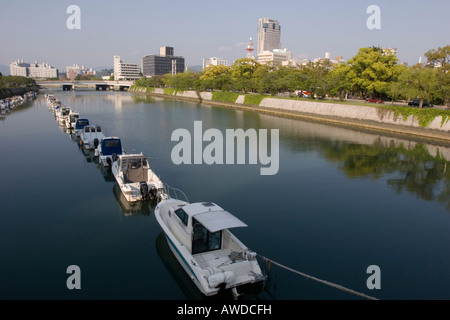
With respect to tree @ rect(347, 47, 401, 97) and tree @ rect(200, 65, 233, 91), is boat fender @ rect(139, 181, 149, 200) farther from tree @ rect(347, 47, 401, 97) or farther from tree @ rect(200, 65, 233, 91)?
tree @ rect(200, 65, 233, 91)

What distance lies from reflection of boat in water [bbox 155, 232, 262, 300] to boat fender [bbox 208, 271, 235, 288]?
0.79 m

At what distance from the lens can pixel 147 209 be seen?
50.3 ft

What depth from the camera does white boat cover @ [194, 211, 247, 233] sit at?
948cm

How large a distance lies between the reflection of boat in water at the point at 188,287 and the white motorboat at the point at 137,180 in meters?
4.55

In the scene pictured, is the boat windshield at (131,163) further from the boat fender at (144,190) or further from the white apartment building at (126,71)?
the white apartment building at (126,71)

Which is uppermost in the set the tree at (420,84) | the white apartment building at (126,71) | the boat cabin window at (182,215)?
the white apartment building at (126,71)

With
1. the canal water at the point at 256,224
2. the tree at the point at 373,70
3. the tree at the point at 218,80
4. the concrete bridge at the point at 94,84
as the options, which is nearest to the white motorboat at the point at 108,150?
the canal water at the point at 256,224

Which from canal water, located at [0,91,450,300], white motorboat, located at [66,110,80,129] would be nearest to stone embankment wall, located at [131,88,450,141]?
canal water, located at [0,91,450,300]

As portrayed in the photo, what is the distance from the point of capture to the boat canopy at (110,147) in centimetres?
2205

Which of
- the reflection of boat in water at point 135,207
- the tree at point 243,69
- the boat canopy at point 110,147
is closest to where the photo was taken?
the reflection of boat in water at point 135,207

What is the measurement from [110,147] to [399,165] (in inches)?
809

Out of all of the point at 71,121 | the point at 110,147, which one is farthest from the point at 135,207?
the point at 71,121

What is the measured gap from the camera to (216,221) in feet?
32.1

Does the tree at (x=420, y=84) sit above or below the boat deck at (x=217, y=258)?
above
